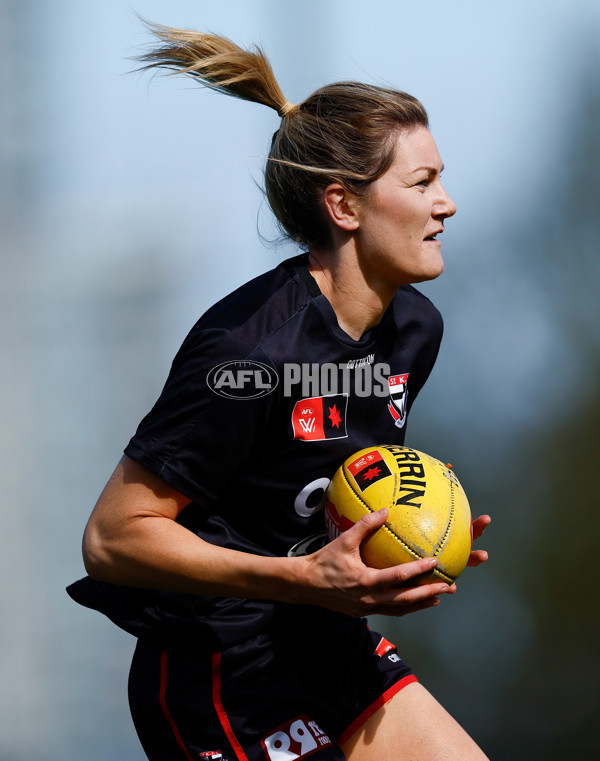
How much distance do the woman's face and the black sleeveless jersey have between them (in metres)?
0.16

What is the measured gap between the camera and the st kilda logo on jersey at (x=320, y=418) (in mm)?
1860

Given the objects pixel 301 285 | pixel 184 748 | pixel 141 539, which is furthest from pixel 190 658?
pixel 301 285

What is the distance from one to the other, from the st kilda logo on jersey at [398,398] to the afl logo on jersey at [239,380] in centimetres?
43

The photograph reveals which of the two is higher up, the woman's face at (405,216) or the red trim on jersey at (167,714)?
the woman's face at (405,216)

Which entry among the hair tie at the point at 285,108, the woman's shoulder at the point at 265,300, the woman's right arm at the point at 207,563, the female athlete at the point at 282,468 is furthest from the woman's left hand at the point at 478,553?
the hair tie at the point at 285,108

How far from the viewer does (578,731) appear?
4043 mm

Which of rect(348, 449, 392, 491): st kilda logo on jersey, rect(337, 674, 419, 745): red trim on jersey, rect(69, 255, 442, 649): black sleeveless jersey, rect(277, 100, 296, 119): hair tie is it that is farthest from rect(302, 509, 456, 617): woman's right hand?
rect(277, 100, 296, 119): hair tie

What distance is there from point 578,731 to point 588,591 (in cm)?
63

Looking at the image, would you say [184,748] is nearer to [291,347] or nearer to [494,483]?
[291,347]

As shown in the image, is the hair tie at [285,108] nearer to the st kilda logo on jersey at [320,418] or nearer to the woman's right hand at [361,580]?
the st kilda logo on jersey at [320,418]

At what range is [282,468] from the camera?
1866mm

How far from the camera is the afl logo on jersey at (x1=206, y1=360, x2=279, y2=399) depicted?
1.71 m

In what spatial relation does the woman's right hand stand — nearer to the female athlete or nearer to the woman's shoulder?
the female athlete

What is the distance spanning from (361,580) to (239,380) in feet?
1.45
